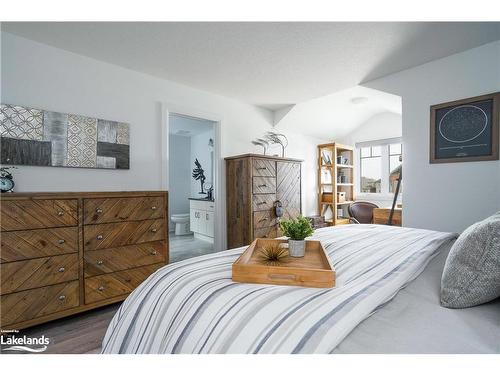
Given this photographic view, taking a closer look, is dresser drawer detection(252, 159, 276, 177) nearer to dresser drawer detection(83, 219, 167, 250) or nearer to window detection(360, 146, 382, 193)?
dresser drawer detection(83, 219, 167, 250)

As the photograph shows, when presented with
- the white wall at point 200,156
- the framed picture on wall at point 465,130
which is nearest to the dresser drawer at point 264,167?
the framed picture on wall at point 465,130

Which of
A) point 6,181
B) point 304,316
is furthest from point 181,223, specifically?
point 304,316

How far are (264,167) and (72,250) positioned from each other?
226 cm

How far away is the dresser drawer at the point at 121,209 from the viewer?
1.98 meters

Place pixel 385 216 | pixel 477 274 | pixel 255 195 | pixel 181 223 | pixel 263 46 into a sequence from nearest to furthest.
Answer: pixel 477 274, pixel 263 46, pixel 255 195, pixel 385 216, pixel 181 223

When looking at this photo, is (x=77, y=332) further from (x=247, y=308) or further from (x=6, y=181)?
(x=247, y=308)

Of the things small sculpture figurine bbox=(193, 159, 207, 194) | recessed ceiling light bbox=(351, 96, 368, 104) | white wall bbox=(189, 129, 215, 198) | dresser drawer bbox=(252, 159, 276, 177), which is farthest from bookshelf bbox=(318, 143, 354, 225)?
small sculpture figurine bbox=(193, 159, 207, 194)

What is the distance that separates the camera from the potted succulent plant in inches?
44.3

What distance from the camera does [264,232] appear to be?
10.8ft

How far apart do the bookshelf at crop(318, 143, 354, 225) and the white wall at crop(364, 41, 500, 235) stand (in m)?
1.87

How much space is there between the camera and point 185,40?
2.10 meters
